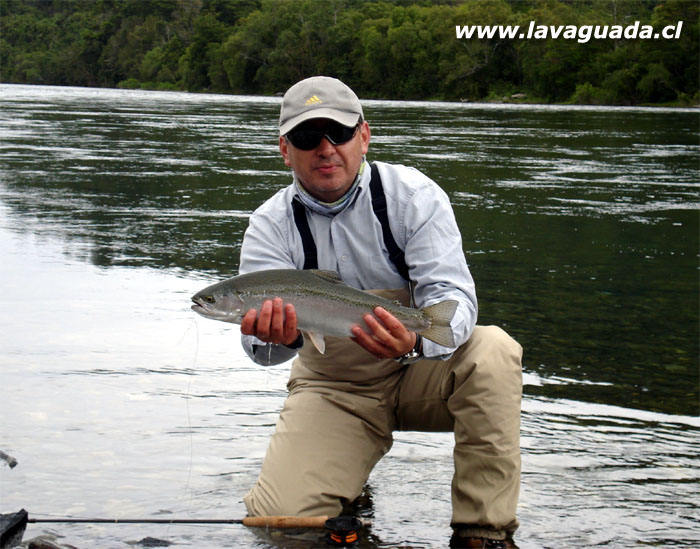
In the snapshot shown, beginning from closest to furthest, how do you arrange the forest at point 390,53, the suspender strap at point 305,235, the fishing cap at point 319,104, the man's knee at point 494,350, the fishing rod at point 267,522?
the fishing rod at point 267,522 → the man's knee at point 494,350 → the fishing cap at point 319,104 → the suspender strap at point 305,235 → the forest at point 390,53

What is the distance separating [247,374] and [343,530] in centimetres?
226

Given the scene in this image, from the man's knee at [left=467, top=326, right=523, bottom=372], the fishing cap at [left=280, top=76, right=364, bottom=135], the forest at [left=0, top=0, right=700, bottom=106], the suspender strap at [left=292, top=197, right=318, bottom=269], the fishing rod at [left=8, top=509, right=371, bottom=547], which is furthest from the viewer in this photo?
the forest at [left=0, top=0, right=700, bottom=106]

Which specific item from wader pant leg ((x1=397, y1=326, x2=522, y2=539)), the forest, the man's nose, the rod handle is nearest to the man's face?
the man's nose

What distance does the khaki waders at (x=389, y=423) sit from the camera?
3.08m

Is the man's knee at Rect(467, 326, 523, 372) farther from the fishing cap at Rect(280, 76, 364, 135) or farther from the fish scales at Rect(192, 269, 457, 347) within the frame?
the fishing cap at Rect(280, 76, 364, 135)

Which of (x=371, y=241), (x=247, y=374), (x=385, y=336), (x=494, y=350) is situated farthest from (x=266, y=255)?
(x=247, y=374)

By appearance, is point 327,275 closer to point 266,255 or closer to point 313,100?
point 266,255

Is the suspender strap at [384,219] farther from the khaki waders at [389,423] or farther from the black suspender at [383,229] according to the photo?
the khaki waders at [389,423]

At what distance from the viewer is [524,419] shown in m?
4.45

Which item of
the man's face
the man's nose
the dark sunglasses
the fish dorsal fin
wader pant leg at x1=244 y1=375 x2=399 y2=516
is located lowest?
wader pant leg at x1=244 y1=375 x2=399 y2=516

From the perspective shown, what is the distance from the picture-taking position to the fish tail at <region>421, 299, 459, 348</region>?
117 inches

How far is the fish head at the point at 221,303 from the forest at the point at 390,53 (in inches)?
2532

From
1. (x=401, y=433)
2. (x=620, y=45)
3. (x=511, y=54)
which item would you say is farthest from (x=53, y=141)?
(x=511, y=54)

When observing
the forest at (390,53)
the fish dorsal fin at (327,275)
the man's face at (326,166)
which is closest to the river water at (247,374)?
the fish dorsal fin at (327,275)
